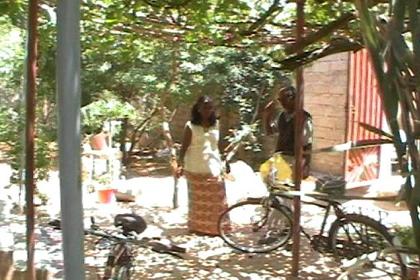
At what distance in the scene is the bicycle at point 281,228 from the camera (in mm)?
5043

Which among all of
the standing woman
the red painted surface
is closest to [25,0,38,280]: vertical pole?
the standing woman

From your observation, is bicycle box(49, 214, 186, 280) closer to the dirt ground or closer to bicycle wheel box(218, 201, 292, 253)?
the dirt ground

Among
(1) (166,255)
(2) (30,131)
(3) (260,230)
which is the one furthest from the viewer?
(3) (260,230)

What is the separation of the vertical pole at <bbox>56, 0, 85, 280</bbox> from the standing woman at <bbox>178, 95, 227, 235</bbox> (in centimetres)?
500

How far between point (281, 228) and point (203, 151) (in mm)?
1000

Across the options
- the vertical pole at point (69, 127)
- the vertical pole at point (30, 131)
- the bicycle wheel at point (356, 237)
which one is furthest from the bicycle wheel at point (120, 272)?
the vertical pole at point (69, 127)

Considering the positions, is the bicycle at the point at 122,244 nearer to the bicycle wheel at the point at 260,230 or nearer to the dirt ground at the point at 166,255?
the dirt ground at the point at 166,255

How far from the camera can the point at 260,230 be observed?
606 cm

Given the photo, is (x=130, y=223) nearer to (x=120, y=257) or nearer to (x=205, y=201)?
(x=120, y=257)

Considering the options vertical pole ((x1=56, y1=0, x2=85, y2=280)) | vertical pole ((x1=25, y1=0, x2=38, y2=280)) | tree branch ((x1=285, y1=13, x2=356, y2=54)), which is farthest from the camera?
vertical pole ((x1=25, y1=0, x2=38, y2=280))

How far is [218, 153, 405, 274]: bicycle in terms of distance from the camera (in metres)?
5.04

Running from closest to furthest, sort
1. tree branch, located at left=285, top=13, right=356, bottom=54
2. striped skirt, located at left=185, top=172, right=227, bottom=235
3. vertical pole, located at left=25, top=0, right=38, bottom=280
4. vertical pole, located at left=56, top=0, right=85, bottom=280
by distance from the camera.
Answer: vertical pole, located at left=56, top=0, right=85, bottom=280 < tree branch, located at left=285, top=13, right=356, bottom=54 < vertical pole, located at left=25, top=0, right=38, bottom=280 < striped skirt, located at left=185, top=172, right=227, bottom=235

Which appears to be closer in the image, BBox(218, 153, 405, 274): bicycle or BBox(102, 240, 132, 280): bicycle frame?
BBox(102, 240, 132, 280): bicycle frame

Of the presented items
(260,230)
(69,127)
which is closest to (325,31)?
(69,127)
